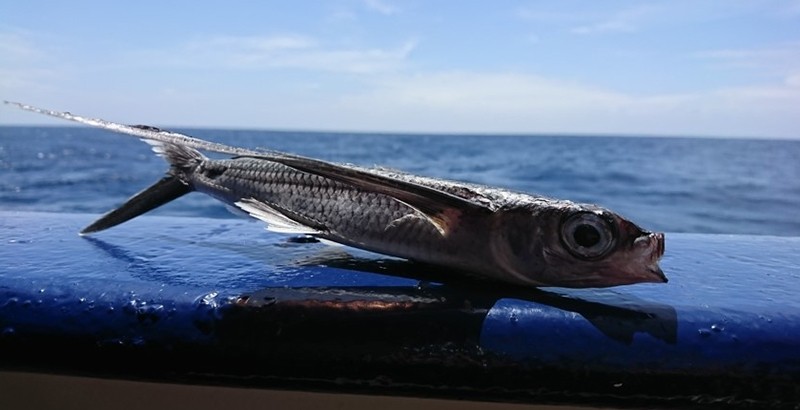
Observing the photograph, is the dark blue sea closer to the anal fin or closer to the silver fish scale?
the silver fish scale

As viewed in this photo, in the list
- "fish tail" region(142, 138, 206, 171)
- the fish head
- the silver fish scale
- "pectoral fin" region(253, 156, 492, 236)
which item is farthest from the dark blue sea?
the fish head

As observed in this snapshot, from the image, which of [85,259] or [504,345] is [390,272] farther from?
→ [85,259]

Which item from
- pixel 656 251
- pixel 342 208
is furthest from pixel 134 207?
pixel 656 251

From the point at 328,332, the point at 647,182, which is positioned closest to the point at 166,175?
the point at 328,332

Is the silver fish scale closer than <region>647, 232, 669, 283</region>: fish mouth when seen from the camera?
No

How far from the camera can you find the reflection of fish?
3.79ft

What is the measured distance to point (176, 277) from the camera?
1291 millimetres

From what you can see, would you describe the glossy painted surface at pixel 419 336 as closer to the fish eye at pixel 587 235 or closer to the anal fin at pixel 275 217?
the fish eye at pixel 587 235

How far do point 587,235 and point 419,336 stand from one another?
0.34m

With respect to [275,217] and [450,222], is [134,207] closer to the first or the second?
[275,217]

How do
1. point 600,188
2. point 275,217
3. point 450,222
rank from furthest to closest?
point 600,188
point 275,217
point 450,222

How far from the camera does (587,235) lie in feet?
3.81

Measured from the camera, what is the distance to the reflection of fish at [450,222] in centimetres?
116

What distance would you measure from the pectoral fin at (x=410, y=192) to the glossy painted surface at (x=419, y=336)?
4.9 inches
